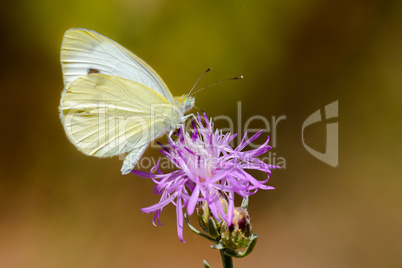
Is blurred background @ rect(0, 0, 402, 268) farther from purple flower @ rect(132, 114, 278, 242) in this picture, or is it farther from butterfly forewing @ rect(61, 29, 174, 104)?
purple flower @ rect(132, 114, 278, 242)

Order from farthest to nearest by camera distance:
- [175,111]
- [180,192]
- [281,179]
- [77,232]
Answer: [281,179] → [77,232] → [175,111] → [180,192]

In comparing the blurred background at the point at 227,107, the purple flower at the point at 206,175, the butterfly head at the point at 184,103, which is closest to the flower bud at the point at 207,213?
the purple flower at the point at 206,175

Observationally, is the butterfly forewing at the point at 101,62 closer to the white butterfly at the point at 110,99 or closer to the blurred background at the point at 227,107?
the white butterfly at the point at 110,99

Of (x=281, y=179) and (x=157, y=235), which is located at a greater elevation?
(x=281, y=179)

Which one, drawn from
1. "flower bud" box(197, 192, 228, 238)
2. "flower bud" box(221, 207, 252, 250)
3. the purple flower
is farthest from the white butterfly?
"flower bud" box(221, 207, 252, 250)

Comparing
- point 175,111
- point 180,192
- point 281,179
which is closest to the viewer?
point 180,192
